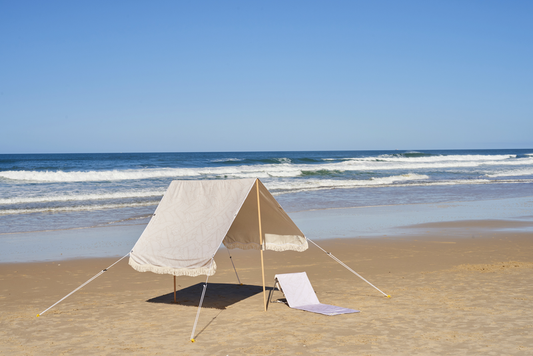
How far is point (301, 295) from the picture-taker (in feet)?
20.4

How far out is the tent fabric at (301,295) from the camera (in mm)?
5805

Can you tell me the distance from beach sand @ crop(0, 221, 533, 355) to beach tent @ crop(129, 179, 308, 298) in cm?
68

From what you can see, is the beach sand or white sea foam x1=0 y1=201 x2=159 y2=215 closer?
the beach sand

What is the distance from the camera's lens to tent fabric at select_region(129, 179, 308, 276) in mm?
5641

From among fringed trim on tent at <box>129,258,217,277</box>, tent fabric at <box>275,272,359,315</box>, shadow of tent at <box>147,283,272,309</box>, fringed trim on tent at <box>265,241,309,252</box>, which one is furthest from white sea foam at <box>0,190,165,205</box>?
tent fabric at <box>275,272,359,315</box>

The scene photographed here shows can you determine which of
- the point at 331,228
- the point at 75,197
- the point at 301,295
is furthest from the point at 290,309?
the point at 75,197

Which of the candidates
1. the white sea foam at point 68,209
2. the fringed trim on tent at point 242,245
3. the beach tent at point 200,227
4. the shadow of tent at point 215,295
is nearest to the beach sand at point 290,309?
→ the shadow of tent at point 215,295

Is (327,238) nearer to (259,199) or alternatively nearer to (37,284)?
(259,199)

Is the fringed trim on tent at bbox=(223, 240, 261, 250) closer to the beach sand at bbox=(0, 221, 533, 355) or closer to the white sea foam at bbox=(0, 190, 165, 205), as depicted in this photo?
the beach sand at bbox=(0, 221, 533, 355)

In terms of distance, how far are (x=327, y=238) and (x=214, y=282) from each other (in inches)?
158

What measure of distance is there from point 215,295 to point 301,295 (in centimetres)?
136

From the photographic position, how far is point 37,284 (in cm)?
730

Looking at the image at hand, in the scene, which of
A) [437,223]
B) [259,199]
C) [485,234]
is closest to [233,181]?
[259,199]

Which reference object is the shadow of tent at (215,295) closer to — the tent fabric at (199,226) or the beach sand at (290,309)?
the beach sand at (290,309)
